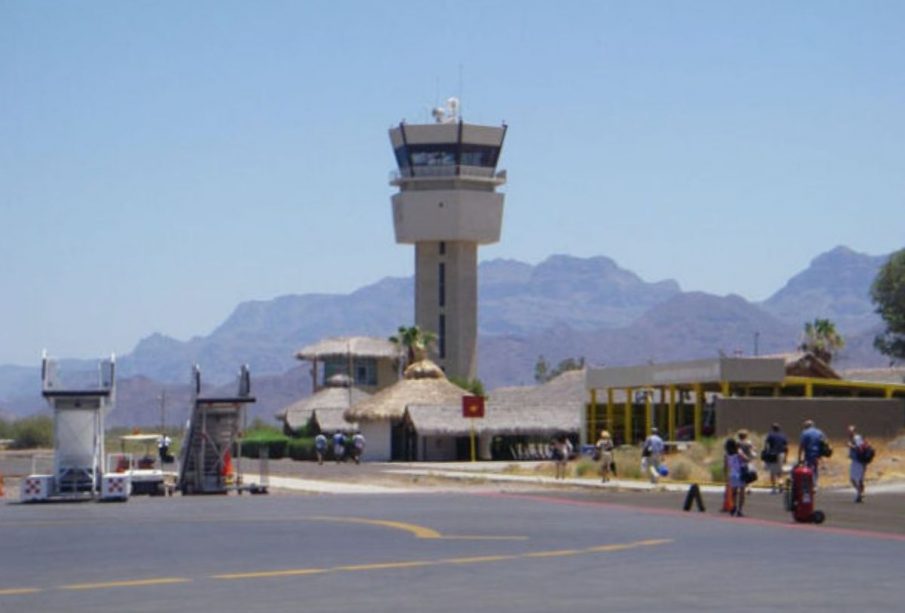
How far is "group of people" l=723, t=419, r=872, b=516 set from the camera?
30750mm

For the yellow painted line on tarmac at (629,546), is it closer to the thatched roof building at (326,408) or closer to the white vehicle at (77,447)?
the white vehicle at (77,447)

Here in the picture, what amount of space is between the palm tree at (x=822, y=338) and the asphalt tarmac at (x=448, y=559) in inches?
2866

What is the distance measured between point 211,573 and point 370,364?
9761 cm

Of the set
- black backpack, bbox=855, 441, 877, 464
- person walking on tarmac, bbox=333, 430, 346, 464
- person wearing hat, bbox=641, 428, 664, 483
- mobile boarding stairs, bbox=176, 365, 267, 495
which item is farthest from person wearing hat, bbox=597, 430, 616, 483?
person walking on tarmac, bbox=333, 430, 346, 464

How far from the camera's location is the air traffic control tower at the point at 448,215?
120 meters

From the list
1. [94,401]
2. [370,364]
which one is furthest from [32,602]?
[370,364]

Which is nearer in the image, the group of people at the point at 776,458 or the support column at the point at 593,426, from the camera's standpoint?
the group of people at the point at 776,458

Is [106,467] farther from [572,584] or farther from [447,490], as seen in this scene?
[572,584]

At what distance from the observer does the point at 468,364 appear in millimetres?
124625

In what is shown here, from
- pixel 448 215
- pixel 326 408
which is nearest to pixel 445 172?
pixel 448 215

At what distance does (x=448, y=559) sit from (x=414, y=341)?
296 ft

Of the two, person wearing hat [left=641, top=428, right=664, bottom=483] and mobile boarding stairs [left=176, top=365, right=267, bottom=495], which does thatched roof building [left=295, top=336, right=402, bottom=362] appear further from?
mobile boarding stairs [left=176, top=365, right=267, bottom=495]

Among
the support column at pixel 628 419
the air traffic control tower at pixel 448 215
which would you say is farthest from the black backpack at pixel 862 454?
the air traffic control tower at pixel 448 215

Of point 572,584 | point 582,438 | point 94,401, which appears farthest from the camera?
point 582,438
